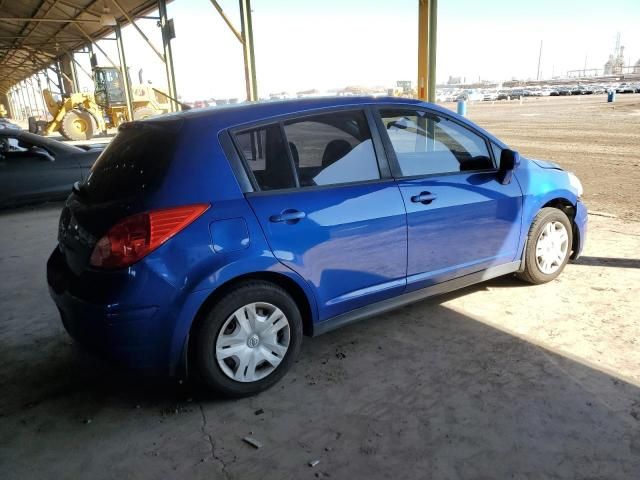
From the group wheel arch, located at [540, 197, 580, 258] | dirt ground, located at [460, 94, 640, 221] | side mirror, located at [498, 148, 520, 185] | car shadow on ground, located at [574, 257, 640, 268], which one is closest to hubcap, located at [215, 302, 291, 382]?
side mirror, located at [498, 148, 520, 185]

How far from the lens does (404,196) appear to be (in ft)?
10.4

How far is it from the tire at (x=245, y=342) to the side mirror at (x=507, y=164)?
1856mm

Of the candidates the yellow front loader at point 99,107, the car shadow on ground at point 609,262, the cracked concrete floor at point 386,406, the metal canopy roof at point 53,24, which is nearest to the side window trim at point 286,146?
the cracked concrete floor at point 386,406

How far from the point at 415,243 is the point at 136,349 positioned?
70.1 inches

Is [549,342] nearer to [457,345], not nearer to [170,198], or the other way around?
[457,345]

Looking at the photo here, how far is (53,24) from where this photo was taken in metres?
24.0

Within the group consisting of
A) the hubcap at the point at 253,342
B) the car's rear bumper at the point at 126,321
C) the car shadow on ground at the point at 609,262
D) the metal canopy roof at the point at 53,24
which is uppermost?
the metal canopy roof at the point at 53,24

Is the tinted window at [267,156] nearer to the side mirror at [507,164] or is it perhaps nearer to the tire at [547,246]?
the side mirror at [507,164]

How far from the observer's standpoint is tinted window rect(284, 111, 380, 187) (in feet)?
9.66

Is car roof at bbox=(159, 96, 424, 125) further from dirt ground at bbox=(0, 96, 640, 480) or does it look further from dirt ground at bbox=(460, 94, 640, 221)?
dirt ground at bbox=(460, 94, 640, 221)

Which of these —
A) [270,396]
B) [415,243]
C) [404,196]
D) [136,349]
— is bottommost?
[270,396]

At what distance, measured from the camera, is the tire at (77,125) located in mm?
23844

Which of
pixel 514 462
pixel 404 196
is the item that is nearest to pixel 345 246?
pixel 404 196

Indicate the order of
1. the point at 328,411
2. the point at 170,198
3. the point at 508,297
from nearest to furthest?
1. the point at 170,198
2. the point at 328,411
3. the point at 508,297
